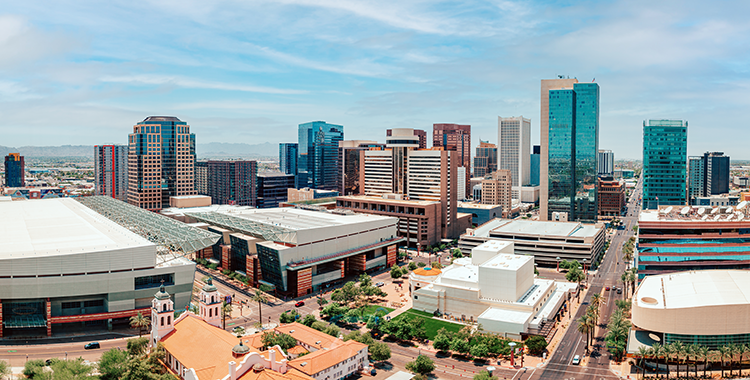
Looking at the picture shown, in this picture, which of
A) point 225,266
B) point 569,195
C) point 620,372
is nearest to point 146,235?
point 225,266

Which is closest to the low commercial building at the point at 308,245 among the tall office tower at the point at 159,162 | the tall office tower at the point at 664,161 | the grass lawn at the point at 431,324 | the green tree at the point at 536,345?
the grass lawn at the point at 431,324

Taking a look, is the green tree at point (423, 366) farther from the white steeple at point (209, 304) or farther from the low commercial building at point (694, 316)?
the low commercial building at point (694, 316)

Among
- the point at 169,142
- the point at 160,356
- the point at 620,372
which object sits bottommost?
the point at 620,372

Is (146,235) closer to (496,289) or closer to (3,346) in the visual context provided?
(3,346)

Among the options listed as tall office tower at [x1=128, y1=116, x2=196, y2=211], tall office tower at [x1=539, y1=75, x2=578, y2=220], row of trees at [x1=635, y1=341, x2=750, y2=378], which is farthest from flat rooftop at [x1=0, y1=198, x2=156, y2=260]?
tall office tower at [x1=539, y1=75, x2=578, y2=220]

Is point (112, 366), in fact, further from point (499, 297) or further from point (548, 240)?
point (548, 240)

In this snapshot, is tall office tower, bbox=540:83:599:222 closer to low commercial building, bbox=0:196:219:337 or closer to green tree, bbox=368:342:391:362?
green tree, bbox=368:342:391:362

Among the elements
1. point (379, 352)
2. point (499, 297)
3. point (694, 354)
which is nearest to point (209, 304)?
point (379, 352)
